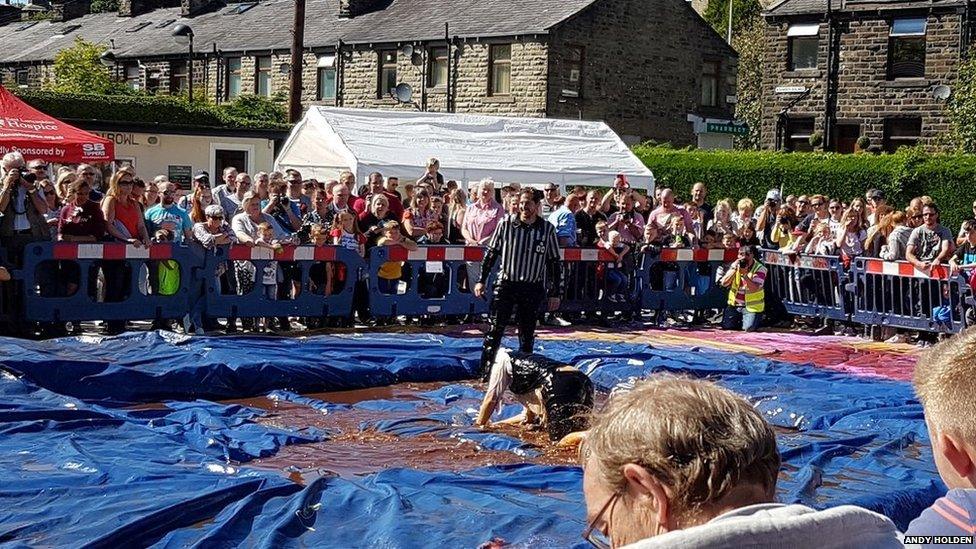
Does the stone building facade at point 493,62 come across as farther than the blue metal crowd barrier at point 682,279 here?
Yes

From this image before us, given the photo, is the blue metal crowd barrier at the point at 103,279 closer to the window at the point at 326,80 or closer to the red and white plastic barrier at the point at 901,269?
the red and white plastic barrier at the point at 901,269

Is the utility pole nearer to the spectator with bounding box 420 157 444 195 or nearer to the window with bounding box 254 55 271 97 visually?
the window with bounding box 254 55 271 97

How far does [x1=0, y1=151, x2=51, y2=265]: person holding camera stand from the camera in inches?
535

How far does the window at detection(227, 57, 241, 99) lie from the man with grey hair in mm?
Result: 42570

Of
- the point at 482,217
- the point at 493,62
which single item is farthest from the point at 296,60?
the point at 482,217

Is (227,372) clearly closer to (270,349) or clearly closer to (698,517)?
(270,349)

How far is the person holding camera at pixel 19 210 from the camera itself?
13594mm

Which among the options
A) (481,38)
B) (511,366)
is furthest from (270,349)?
(481,38)

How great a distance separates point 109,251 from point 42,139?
515 centimetres

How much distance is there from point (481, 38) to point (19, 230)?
977 inches

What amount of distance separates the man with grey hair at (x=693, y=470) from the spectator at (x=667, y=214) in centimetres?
1592

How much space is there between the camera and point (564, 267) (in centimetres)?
1706

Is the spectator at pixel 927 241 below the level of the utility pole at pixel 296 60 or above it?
below

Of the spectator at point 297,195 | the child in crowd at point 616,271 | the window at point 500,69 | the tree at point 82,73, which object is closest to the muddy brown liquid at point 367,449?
the spectator at point 297,195
